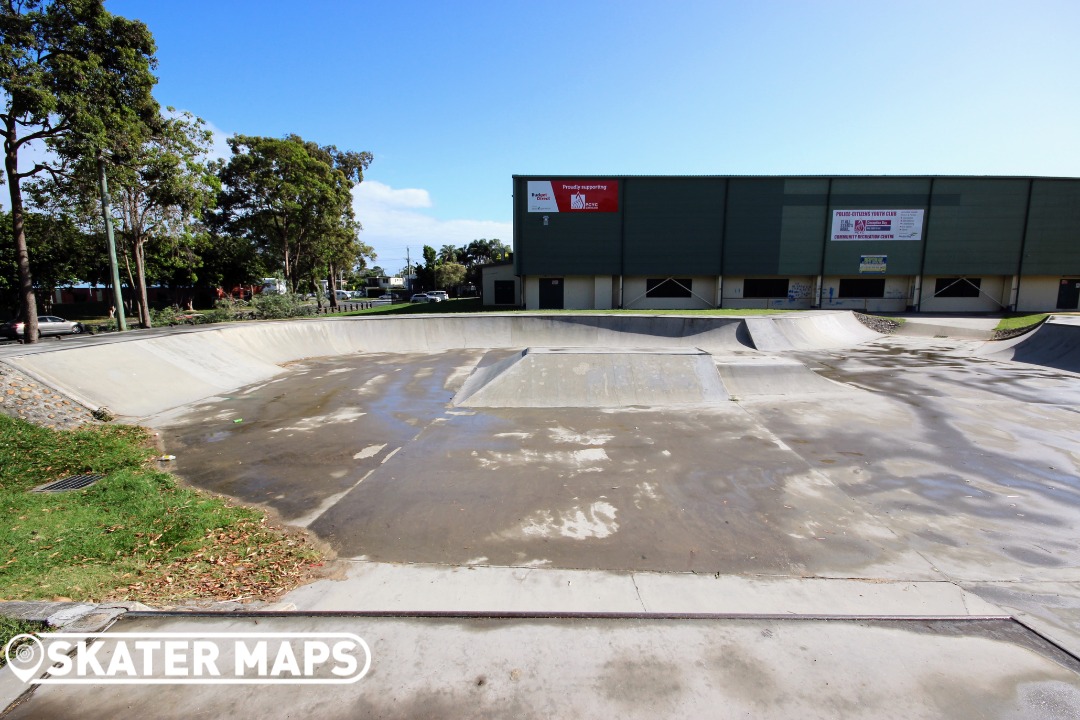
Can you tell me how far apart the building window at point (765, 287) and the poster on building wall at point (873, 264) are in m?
4.75

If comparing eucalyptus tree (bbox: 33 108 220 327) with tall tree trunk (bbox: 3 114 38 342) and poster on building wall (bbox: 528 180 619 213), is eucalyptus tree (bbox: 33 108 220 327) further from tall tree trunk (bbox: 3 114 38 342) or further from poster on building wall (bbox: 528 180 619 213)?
poster on building wall (bbox: 528 180 619 213)

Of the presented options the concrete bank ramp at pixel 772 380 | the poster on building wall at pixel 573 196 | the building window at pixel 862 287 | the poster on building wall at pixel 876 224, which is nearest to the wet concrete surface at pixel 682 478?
the concrete bank ramp at pixel 772 380

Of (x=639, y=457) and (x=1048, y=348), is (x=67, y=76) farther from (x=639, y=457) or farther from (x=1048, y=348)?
(x=1048, y=348)

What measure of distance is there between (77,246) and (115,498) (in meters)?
31.4

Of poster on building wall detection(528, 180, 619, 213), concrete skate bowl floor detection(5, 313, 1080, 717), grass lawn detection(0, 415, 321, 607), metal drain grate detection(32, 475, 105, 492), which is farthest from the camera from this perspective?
poster on building wall detection(528, 180, 619, 213)

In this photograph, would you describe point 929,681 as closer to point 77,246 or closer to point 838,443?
point 838,443

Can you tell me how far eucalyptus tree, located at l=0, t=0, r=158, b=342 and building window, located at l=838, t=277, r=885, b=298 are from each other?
37.9 m

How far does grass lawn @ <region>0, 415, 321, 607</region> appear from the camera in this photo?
3752 millimetres

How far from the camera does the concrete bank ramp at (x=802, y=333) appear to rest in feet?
60.4

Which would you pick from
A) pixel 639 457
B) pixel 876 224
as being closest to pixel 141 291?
pixel 639 457

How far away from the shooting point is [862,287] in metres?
32.2

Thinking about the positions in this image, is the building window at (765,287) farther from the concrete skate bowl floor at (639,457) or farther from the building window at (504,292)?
the concrete skate bowl floor at (639,457)

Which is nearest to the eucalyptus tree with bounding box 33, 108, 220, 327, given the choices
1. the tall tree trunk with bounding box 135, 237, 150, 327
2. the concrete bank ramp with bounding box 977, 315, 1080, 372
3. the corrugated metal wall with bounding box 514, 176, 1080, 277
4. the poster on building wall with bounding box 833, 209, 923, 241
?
the tall tree trunk with bounding box 135, 237, 150, 327

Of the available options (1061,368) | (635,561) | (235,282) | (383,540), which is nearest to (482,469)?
(383,540)
